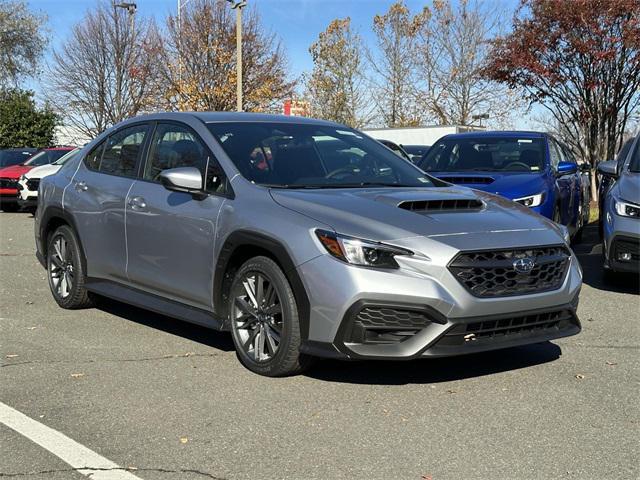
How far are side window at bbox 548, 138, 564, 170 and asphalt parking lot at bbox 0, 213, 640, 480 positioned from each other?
12.4ft

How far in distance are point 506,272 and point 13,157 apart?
18671mm

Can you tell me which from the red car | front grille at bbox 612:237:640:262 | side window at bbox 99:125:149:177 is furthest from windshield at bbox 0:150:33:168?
front grille at bbox 612:237:640:262

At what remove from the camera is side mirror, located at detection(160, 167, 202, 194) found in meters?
5.31

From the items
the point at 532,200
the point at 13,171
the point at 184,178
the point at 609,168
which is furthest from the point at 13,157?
the point at 184,178

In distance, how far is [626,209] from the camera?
25.1ft

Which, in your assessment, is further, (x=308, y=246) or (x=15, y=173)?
(x=15, y=173)

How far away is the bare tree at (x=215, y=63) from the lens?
2919 cm

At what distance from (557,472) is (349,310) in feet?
4.49

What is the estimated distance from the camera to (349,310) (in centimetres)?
439

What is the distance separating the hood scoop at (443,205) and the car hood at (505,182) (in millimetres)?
3641

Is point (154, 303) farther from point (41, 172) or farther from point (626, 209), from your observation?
point (41, 172)

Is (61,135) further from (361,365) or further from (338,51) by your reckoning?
(361,365)

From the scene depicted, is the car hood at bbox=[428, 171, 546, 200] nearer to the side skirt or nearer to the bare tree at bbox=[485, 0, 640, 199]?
the side skirt

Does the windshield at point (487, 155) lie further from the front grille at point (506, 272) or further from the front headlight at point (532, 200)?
the front grille at point (506, 272)
